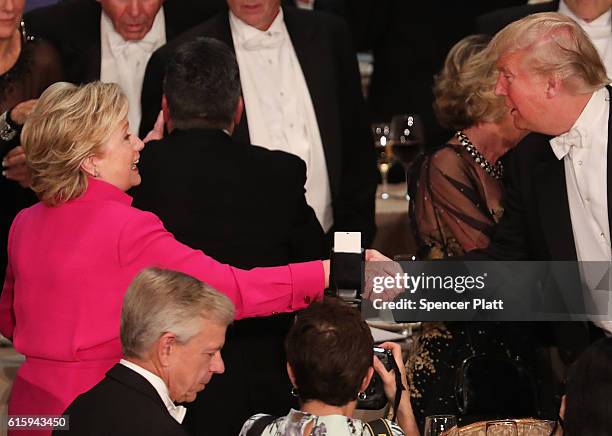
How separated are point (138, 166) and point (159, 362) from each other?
83 cm

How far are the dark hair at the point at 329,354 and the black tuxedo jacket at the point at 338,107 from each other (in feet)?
5.24

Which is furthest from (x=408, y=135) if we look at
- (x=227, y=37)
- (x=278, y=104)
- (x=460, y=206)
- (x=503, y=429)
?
(x=503, y=429)

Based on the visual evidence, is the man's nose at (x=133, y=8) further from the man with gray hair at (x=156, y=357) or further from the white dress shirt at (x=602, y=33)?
the man with gray hair at (x=156, y=357)

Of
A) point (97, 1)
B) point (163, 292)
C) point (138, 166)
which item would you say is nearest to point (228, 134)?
point (138, 166)

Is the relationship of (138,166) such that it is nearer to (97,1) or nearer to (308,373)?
(308,373)

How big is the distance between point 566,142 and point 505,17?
145 centimetres

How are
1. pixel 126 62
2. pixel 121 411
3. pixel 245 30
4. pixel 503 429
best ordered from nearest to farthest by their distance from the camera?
pixel 121 411 < pixel 503 429 < pixel 245 30 < pixel 126 62

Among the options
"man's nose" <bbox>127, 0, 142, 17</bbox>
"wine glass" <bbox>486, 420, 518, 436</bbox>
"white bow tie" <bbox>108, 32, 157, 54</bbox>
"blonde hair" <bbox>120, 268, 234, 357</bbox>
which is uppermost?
"man's nose" <bbox>127, 0, 142, 17</bbox>

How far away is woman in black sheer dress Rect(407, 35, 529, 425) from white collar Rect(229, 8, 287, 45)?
0.89m

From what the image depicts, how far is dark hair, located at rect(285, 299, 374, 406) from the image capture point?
2766 mm

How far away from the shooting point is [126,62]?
4559mm

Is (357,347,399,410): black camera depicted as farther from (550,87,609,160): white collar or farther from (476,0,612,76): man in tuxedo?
(476,0,612,76): man in tuxedo

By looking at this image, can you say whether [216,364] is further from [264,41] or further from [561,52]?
[264,41]

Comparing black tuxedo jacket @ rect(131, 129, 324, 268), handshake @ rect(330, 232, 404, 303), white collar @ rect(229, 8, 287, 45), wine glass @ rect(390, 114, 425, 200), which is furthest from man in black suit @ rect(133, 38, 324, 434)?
wine glass @ rect(390, 114, 425, 200)
